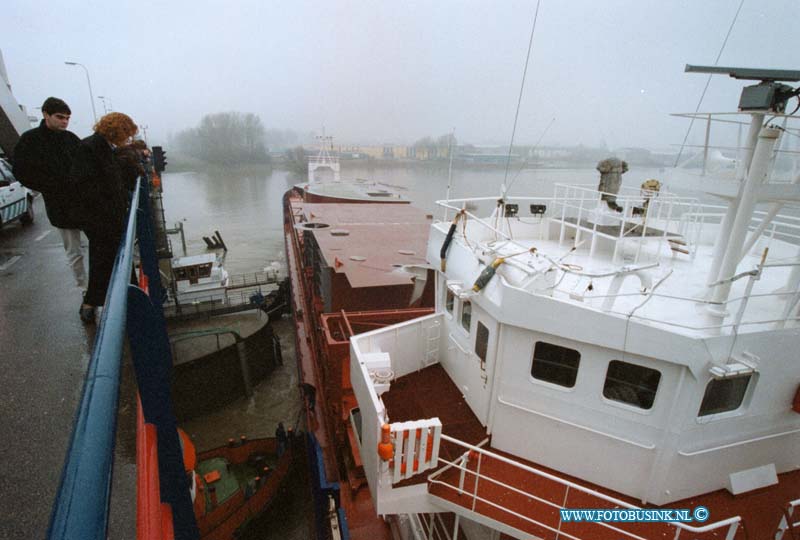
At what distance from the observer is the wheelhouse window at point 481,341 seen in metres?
6.97

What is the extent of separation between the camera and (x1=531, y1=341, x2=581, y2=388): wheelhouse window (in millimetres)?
6020

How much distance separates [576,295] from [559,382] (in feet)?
4.45

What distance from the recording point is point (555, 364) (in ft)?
20.1

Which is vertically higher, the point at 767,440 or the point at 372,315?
the point at 767,440

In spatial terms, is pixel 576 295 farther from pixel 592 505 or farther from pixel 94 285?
pixel 94 285

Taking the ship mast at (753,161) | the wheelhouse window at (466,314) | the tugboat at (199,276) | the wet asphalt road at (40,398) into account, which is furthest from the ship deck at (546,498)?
the tugboat at (199,276)

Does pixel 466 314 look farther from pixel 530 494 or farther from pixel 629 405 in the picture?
pixel 530 494

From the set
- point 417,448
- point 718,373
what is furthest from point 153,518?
point 718,373

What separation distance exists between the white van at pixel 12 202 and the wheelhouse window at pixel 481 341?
11497mm

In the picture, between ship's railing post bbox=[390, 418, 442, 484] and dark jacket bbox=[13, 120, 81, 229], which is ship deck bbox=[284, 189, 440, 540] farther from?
dark jacket bbox=[13, 120, 81, 229]

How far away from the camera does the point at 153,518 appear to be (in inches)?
63.2

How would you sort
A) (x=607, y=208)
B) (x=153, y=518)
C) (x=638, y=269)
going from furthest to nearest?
(x=607, y=208), (x=638, y=269), (x=153, y=518)

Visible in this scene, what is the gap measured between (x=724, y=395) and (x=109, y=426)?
7.01m

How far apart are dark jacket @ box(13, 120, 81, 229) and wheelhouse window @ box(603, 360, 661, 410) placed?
695cm
